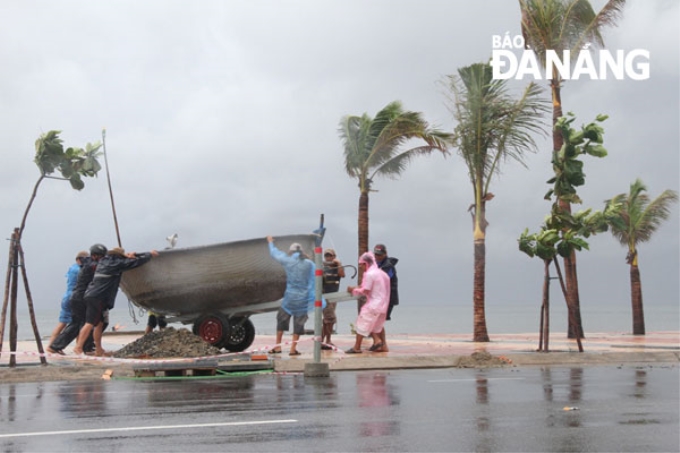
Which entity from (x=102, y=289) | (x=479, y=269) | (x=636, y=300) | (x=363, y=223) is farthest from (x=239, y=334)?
(x=636, y=300)

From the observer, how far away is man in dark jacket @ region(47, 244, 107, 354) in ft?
51.9

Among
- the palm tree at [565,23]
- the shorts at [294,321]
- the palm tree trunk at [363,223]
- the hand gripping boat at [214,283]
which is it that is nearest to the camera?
the shorts at [294,321]

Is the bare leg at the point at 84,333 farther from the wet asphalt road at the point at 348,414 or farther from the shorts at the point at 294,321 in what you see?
the shorts at the point at 294,321

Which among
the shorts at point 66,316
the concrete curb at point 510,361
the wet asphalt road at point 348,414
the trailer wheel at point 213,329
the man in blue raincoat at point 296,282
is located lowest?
the wet asphalt road at point 348,414

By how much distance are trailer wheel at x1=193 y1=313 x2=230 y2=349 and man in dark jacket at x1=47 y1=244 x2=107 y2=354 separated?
210 centimetres

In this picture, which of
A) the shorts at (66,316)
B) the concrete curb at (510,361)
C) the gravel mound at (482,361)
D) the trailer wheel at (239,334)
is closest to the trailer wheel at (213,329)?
the trailer wheel at (239,334)

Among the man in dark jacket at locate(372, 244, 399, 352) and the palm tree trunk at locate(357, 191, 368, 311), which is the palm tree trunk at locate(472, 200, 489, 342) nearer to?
the palm tree trunk at locate(357, 191, 368, 311)

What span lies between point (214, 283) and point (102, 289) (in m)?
2.08

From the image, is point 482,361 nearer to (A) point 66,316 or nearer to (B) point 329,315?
(B) point 329,315

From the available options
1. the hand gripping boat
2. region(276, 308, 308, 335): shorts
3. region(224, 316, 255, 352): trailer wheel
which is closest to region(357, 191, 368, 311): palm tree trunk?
region(224, 316, 255, 352): trailer wheel

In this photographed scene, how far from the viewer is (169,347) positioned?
1536 cm

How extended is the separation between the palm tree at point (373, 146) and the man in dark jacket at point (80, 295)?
1166 centimetres

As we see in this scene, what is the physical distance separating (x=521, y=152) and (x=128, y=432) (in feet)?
55.8

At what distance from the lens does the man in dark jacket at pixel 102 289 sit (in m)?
15.3
